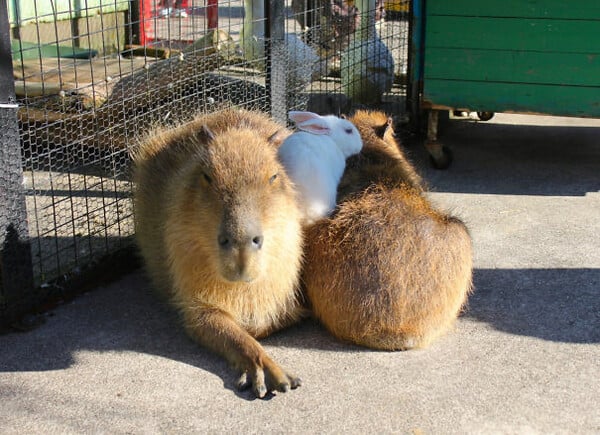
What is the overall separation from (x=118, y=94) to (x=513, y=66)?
8.59 ft

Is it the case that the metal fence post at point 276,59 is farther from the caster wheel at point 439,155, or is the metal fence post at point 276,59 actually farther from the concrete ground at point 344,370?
the concrete ground at point 344,370

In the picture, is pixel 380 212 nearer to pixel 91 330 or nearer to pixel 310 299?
pixel 310 299

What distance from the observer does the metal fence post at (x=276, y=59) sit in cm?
472

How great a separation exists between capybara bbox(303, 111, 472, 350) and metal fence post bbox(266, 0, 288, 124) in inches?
66.8

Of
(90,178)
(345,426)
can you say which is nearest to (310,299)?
(345,426)

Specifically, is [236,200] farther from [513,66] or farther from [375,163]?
[513,66]

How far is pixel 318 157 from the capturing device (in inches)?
131

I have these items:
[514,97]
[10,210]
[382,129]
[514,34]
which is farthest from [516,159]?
[10,210]

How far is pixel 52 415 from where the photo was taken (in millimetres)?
2725

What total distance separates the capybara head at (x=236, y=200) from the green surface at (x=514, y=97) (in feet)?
8.88

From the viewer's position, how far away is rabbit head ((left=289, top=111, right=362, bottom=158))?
3.47m

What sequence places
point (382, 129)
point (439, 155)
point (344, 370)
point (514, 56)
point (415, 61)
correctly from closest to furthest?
1. point (344, 370)
2. point (382, 129)
3. point (514, 56)
4. point (439, 155)
5. point (415, 61)

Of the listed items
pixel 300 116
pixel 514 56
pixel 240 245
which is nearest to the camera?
pixel 240 245

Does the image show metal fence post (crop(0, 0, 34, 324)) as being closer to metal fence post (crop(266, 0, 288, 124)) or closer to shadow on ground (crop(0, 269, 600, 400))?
shadow on ground (crop(0, 269, 600, 400))
